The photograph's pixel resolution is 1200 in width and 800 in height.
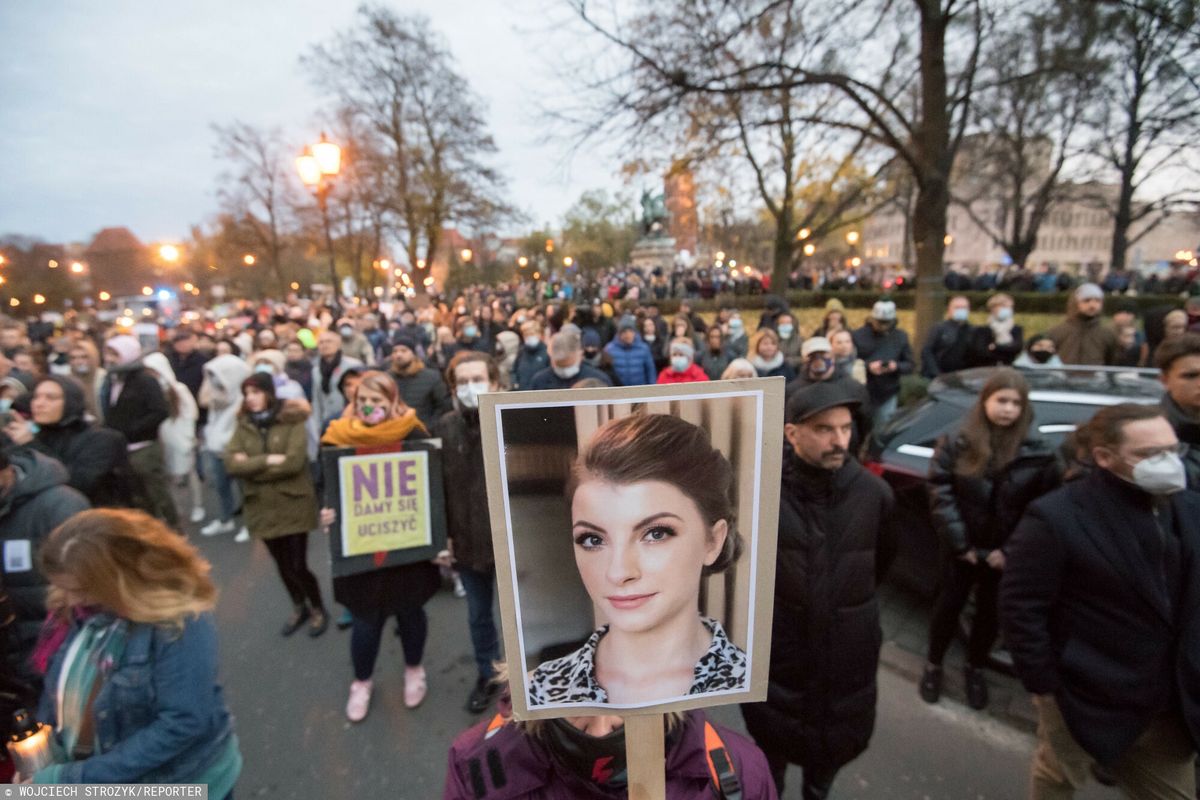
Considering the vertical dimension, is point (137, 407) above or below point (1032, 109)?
below

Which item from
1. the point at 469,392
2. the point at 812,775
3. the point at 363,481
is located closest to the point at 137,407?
the point at 363,481

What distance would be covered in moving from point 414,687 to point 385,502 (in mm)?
1191

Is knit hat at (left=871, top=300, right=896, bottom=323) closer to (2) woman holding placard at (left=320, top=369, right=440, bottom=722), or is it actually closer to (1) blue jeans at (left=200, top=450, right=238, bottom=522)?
(2) woman holding placard at (left=320, top=369, right=440, bottom=722)

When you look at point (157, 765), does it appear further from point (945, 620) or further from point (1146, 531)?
point (945, 620)

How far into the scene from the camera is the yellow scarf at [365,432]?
10.5 feet

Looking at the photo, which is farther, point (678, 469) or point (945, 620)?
point (945, 620)

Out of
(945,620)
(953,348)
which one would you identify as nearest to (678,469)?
(945,620)

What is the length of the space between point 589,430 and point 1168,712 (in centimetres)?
240

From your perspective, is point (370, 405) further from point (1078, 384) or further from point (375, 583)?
point (1078, 384)

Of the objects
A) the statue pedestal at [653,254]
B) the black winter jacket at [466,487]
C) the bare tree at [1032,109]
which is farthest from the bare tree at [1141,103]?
the statue pedestal at [653,254]

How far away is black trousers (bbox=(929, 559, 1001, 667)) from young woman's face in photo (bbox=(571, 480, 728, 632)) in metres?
2.93

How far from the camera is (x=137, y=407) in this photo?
5078 millimetres

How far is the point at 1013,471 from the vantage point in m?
3.07

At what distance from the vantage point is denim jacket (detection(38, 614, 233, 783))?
→ 1.75 m
